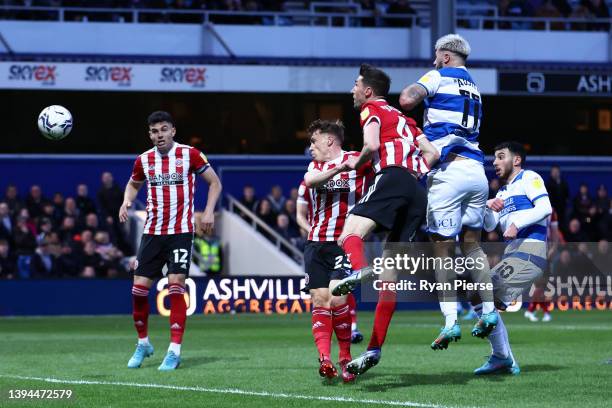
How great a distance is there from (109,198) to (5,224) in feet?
8.69

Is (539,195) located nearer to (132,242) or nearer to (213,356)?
(213,356)

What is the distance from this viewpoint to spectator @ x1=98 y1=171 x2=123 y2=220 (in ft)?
86.8

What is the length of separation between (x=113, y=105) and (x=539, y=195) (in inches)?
818

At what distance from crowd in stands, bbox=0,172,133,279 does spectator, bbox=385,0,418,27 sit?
28.4ft

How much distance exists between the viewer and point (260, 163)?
103 ft

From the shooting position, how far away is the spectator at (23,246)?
23984 mm

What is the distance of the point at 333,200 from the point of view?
10062 mm

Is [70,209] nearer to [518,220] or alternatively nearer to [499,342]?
[518,220]

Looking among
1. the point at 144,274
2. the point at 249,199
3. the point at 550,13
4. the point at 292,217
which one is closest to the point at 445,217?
the point at 144,274

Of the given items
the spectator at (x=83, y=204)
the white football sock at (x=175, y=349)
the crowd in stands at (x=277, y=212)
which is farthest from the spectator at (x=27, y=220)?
the white football sock at (x=175, y=349)

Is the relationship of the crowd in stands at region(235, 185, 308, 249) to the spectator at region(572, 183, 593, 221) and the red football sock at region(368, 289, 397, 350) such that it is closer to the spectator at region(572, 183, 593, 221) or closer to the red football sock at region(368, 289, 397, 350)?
the spectator at region(572, 183, 593, 221)

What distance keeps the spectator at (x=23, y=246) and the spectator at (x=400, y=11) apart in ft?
36.6

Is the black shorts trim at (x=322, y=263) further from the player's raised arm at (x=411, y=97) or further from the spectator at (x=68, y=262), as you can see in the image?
the spectator at (x=68, y=262)

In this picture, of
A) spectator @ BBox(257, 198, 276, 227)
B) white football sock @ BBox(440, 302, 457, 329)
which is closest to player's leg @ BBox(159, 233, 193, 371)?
white football sock @ BBox(440, 302, 457, 329)
